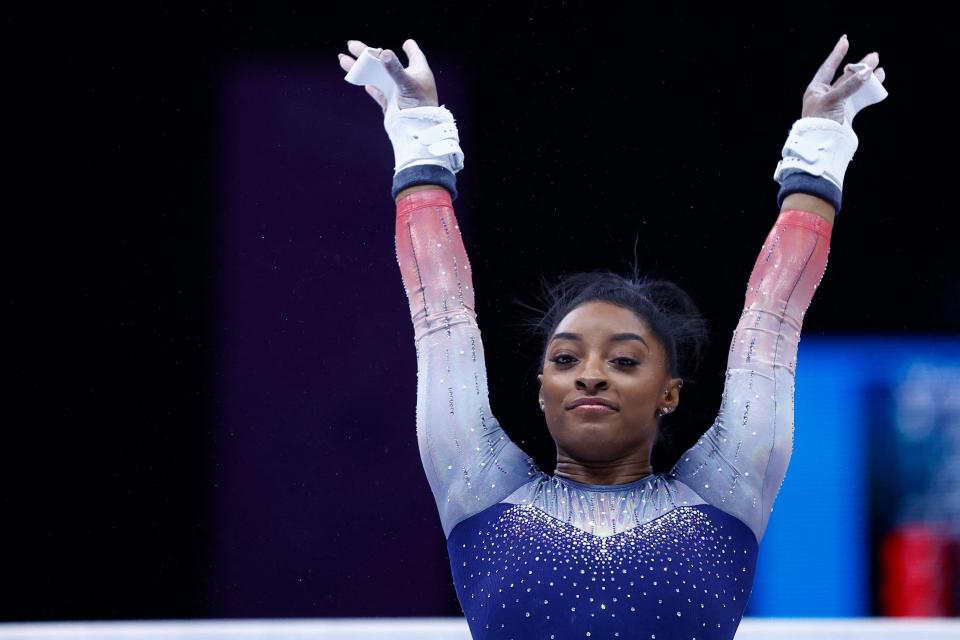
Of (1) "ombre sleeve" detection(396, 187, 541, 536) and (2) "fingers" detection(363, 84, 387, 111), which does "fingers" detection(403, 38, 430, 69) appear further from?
(1) "ombre sleeve" detection(396, 187, 541, 536)

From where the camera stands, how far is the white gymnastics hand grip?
2031mm

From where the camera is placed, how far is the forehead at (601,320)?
1918 millimetres

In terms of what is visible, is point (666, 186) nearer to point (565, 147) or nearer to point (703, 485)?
point (565, 147)

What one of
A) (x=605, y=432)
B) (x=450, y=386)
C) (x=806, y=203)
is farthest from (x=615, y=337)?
(x=806, y=203)

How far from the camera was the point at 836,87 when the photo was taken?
6.81 ft

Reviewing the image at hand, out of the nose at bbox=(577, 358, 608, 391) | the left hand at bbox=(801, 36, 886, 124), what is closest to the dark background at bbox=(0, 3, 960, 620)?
the left hand at bbox=(801, 36, 886, 124)

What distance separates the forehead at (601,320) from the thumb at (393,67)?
48cm

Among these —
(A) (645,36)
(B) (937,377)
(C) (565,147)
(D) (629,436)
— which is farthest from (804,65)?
(D) (629,436)

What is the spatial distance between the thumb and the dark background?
5.52 feet

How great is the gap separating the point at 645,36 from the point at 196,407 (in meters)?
1.79

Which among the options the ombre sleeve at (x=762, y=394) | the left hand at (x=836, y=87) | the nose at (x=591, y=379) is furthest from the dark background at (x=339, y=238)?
the nose at (x=591, y=379)

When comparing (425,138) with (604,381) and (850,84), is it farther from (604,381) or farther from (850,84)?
(850,84)

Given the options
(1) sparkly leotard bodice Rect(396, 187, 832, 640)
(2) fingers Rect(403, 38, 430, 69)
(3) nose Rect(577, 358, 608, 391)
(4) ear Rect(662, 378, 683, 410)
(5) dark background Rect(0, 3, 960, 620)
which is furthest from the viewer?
(5) dark background Rect(0, 3, 960, 620)

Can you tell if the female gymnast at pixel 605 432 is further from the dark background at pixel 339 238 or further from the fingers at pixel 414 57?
the dark background at pixel 339 238
